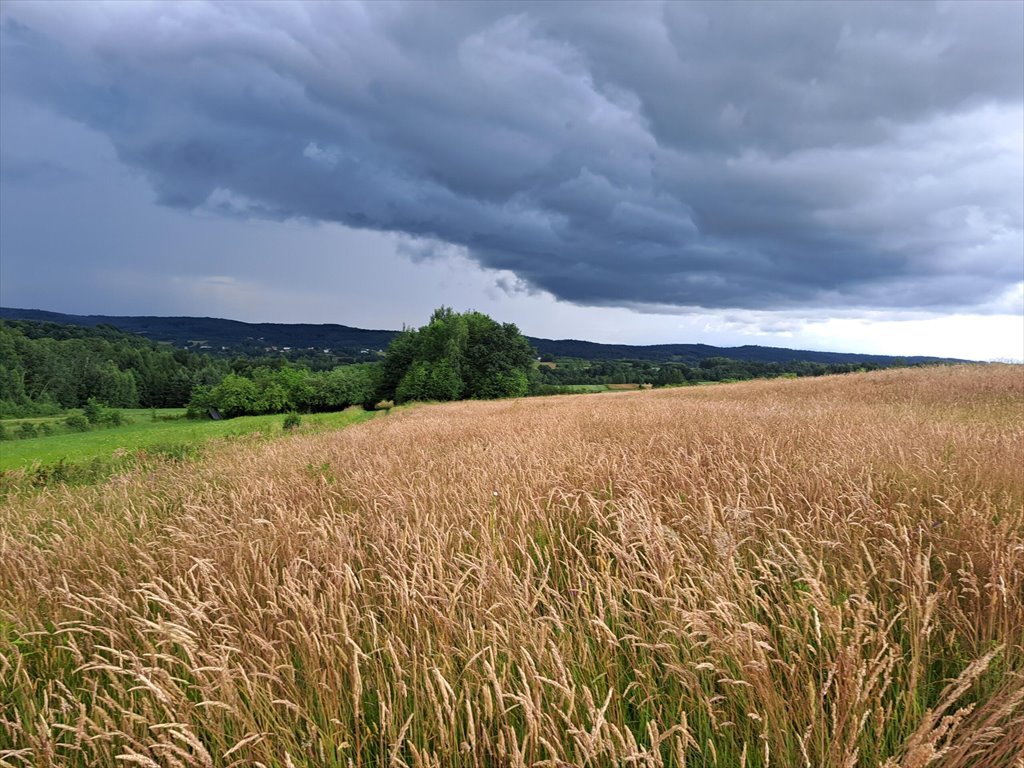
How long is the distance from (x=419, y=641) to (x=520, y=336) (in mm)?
70633

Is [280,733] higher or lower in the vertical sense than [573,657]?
lower

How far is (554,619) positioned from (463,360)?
68.8 m

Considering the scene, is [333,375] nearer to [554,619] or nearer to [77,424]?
[77,424]

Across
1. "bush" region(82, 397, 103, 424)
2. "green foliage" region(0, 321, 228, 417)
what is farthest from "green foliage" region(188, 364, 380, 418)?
"green foliage" region(0, 321, 228, 417)

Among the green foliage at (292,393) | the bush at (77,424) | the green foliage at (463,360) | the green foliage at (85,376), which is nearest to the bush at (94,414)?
the bush at (77,424)

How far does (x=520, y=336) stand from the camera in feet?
237

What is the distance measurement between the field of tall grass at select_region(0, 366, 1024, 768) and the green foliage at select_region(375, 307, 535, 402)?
2393 inches

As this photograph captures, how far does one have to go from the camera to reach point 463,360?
7038 cm

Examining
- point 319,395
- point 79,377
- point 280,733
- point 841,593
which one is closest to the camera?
point 280,733

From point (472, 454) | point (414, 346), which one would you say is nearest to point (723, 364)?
point (414, 346)

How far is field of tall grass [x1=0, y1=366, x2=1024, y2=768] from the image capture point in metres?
1.66

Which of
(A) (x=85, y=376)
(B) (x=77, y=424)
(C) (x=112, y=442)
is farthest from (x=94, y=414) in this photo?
(C) (x=112, y=442)

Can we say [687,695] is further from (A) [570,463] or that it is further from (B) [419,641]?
(A) [570,463]

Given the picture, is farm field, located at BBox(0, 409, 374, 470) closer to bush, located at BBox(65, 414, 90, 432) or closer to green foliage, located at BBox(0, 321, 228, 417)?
bush, located at BBox(65, 414, 90, 432)
